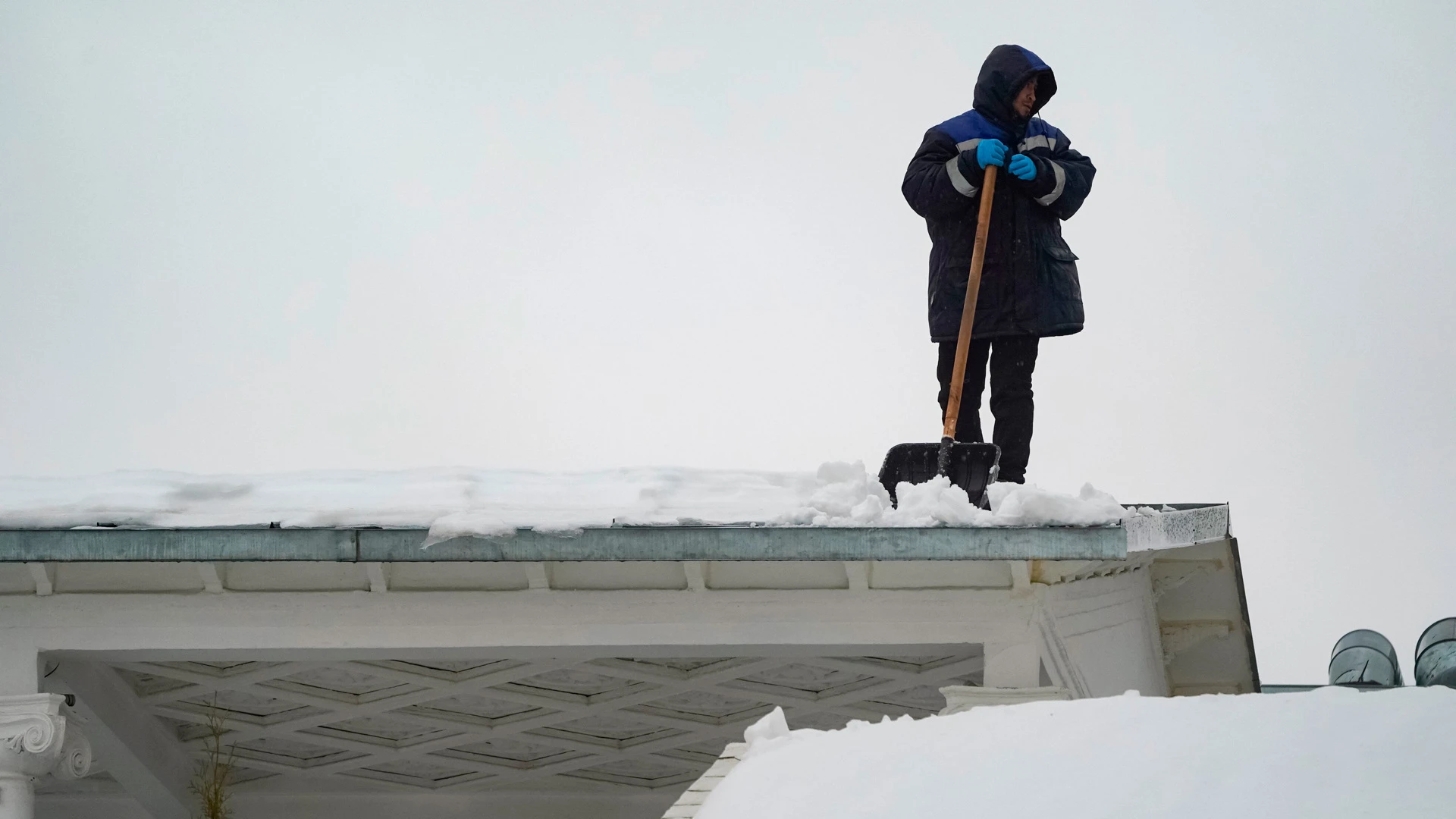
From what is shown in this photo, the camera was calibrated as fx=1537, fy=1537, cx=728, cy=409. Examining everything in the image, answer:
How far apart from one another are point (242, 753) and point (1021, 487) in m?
4.24

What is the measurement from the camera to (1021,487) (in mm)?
5656

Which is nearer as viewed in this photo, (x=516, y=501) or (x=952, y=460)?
(x=516, y=501)

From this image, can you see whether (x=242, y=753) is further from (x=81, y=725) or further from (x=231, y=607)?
(x=231, y=607)

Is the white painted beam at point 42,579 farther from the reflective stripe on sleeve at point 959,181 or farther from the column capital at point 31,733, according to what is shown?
the reflective stripe on sleeve at point 959,181

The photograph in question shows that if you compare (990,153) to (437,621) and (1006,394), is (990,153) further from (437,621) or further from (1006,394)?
(437,621)

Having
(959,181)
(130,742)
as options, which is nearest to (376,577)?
(130,742)

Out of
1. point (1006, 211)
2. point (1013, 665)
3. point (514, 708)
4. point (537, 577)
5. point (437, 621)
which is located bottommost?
point (514, 708)

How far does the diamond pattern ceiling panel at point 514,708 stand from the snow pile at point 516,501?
897 millimetres

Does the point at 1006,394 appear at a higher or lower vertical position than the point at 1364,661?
higher

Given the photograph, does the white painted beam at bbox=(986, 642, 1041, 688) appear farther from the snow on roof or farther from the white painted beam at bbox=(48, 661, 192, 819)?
the white painted beam at bbox=(48, 661, 192, 819)

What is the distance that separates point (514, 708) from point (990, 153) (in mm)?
3493

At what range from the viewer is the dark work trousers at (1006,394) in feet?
23.9

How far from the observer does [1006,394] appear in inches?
288

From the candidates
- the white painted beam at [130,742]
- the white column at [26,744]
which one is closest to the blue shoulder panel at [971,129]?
the white painted beam at [130,742]
